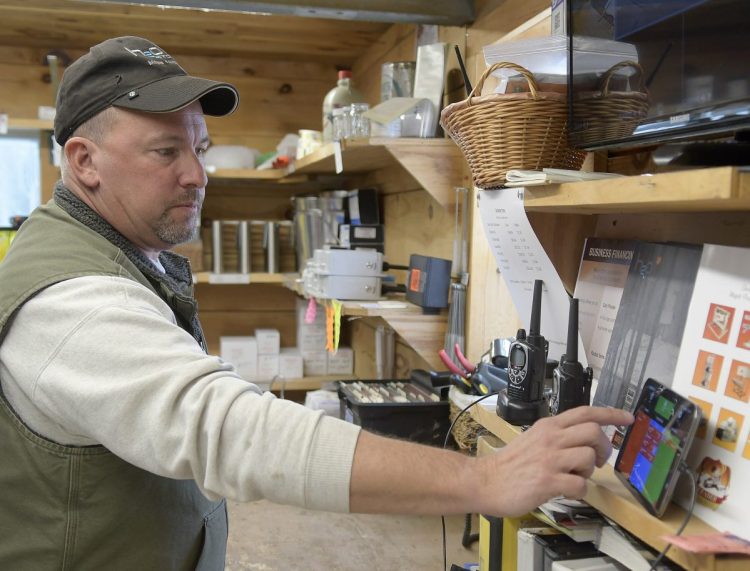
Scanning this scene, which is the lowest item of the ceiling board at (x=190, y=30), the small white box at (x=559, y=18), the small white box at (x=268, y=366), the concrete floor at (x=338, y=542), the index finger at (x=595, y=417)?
the concrete floor at (x=338, y=542)

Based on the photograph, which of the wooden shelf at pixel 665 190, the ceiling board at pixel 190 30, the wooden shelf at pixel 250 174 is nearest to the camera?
the wooden shelf at pixel 665 190

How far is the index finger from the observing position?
856mm

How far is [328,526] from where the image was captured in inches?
93.1

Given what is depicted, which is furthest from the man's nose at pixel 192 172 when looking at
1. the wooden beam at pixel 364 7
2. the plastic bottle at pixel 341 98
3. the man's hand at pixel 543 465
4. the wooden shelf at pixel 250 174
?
the wooden shelf at pixel 250 174

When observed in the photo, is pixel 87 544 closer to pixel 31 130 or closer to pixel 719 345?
pixel 719 345

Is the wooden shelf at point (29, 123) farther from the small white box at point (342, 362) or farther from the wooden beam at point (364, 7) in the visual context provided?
the small white box at point (342, 362)

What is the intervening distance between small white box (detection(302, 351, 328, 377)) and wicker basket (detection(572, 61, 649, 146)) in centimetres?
276

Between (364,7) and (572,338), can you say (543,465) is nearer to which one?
(572,338)

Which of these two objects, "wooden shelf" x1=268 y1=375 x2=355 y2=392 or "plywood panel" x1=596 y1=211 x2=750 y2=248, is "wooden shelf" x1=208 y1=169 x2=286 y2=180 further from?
"plywood panel" x1=596 y1=211 x2=750 y2=248

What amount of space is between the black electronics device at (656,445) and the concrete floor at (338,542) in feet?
4.12

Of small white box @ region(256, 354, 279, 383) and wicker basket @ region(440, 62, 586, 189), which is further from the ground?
wicker basket @ region(440, 62, 586, 189)

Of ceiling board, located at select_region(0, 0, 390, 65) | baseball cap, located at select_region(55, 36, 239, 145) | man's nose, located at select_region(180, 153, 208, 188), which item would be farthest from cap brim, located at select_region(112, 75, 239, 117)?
ceiling board, located at select_region(0, 0, 390, 65)

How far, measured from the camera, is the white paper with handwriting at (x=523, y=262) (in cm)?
121

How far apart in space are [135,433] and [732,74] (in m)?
0.77
